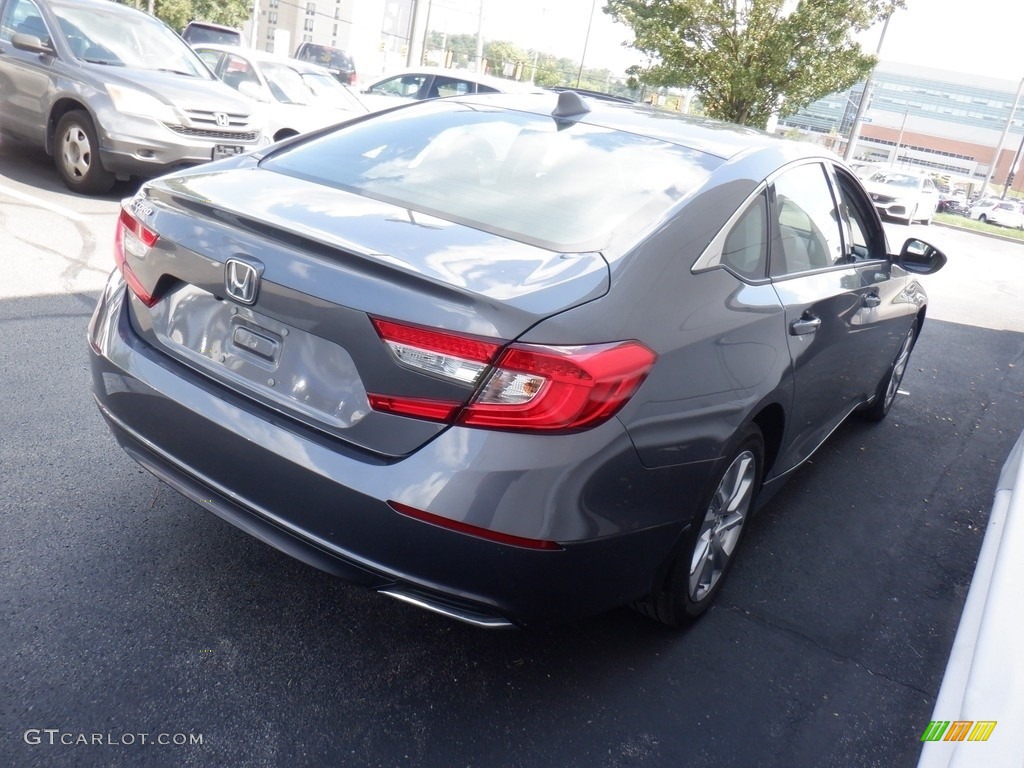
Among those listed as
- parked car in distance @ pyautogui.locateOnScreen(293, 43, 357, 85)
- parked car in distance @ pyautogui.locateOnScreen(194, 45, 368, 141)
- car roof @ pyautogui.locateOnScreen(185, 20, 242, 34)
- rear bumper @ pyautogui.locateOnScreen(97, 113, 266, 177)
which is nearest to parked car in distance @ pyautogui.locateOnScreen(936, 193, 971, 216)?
parked car in distance @ pyautogui.locateOnScreen(293, 43, 357, 85)

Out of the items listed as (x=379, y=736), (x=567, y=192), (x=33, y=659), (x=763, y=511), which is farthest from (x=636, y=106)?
(x=33, y=659)

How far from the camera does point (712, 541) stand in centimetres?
316

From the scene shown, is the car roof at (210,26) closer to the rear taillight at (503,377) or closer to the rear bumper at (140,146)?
the rear bumper at (140,146)

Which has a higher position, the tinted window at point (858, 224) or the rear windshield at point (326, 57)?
the tinted window at point (858, 224)

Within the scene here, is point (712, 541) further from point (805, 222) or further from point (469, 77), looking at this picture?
point (469, 77)

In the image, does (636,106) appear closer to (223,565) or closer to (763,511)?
(763,511)

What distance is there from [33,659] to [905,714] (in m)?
2.54

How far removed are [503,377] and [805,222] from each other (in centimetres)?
190

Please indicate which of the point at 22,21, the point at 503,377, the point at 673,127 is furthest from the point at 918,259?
the point at 22,21

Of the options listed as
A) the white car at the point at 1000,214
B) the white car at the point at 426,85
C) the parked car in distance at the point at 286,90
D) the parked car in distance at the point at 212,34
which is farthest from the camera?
the white car at the point at 1000,214

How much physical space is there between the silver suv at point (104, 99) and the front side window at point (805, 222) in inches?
242

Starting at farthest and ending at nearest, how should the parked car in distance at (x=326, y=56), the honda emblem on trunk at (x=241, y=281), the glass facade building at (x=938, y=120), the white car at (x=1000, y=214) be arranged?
the glass facade building at (x=938, y=120) → the white car at (x=1000, y=214) → the parked car in distance at (x=326, y=56) → the honda emblem on trunk at (x=241, y=281)

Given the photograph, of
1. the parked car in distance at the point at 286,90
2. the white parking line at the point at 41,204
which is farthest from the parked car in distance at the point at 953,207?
the white parking line at the point at 41,204

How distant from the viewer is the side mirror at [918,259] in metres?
4.89
